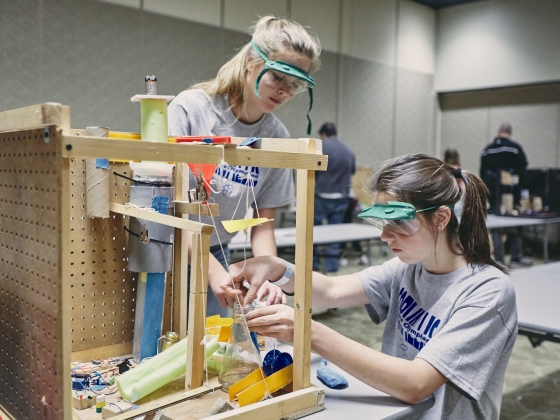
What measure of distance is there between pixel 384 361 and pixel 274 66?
0.80 metres

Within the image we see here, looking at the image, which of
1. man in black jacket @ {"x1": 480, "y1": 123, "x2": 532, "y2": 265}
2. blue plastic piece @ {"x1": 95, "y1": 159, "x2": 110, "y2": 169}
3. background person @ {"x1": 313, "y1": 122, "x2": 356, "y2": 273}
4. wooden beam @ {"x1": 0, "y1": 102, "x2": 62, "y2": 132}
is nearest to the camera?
wooden beam @ {"x1": 0, "y1": 102, "x2": 62, "y2": 132}

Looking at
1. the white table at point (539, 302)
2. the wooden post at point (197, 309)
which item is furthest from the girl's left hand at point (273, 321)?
the white table at point (539, 302)

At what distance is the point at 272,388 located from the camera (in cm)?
103

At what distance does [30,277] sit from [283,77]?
89 centimetres

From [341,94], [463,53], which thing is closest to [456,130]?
[463,53]

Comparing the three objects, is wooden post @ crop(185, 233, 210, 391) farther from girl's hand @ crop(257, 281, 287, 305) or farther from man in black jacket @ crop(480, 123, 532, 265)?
man in black jacket @ crop(480, 123, 532, 265)

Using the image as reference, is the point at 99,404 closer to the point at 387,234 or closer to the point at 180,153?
the point at 180,153

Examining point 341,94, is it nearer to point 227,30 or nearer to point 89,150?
point 227,30

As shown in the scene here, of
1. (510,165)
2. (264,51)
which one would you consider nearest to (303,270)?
(264,51)

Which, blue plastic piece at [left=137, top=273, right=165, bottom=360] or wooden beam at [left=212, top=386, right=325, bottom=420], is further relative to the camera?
blue plastic piece at [left=137, top=273, right=165, bottom=360]

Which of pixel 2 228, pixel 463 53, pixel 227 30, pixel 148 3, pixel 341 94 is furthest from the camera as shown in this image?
pixel 463 53

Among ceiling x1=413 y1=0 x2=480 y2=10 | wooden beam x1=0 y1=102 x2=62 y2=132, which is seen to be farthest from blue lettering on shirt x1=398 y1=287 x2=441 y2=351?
ceiling x1=413 y1=0 x2=480 y2=10

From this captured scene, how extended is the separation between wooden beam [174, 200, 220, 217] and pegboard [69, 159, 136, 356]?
144 mm

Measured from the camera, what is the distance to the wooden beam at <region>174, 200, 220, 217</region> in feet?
3.60
